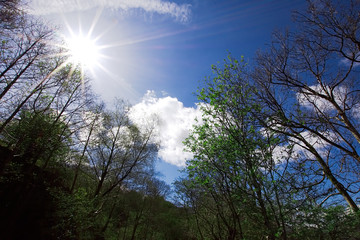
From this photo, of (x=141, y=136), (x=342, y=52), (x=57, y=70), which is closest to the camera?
(x=342, y=52)

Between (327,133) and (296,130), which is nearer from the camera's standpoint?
(327,133)

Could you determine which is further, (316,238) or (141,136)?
(141,136)

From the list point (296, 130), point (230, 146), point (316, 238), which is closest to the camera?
point (316, 238)

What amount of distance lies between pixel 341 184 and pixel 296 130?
269 centimetres

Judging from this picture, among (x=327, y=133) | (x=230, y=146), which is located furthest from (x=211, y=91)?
(x=327, y=133)

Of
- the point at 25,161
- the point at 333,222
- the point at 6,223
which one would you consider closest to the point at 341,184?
the point at 333,222

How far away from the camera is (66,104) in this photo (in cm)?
1194

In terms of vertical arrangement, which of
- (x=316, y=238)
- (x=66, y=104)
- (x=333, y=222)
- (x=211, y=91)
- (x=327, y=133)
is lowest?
(x=316, y=238)

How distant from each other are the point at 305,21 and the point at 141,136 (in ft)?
A: 46.8

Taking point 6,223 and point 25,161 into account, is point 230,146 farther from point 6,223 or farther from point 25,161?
point 25,161

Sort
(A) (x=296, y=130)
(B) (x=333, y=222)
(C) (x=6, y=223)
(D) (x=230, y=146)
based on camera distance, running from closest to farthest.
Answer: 1. (B) (x=333, y=222)
2. (D) (x=230, y=146)
3. (A) (x=296, y=130)
4. (C) (x=6, y=223)

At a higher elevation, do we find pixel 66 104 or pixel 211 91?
pixel 66 104

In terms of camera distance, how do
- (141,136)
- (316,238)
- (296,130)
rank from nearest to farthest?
(316,238)
(296,130)
(141,136)

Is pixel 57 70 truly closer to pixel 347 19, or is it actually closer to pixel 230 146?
pixel 230 146
